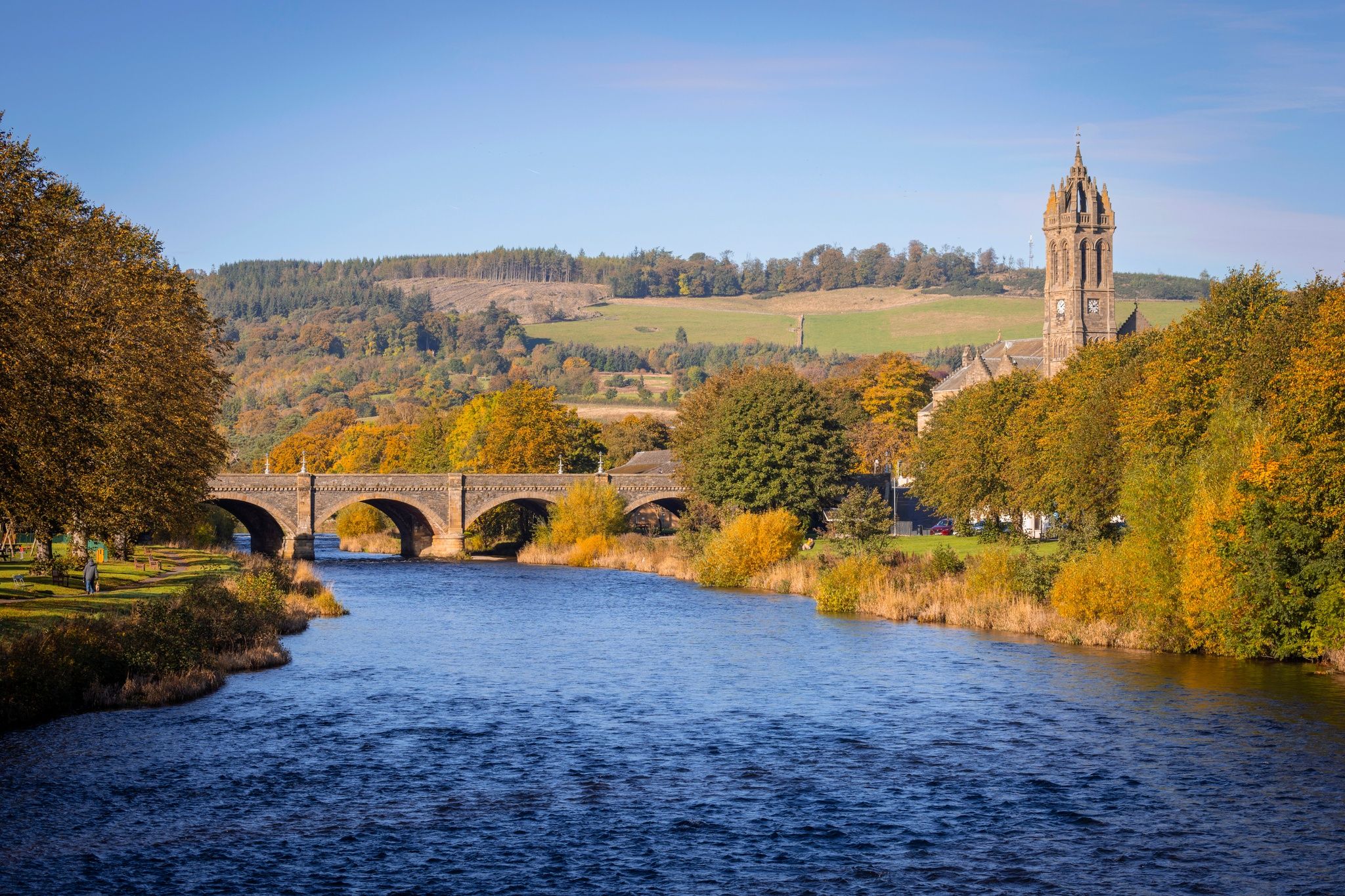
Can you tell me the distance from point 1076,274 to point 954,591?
9367 cm

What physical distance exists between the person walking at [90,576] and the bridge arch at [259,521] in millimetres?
42914

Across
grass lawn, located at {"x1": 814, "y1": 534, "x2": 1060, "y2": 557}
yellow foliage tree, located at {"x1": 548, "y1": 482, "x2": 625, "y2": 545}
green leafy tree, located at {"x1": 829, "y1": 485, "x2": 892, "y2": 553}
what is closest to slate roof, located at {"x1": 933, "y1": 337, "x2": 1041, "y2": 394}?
grass lawn, located at {"x1": 814, "y1": 534, "x2": 1060, "y2": 557}

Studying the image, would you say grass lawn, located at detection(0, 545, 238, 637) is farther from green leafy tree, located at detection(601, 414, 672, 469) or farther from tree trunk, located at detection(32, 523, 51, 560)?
green leafy tree, located at detection(601, 414, 672, 469)

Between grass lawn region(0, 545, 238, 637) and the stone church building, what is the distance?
3702 inches

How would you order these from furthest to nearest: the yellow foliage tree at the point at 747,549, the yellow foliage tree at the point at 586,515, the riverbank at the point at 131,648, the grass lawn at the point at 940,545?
the yellow foliage tree at the point at 586,515 < the yellow foliage tree at the point at 747,549 < the grass lawn at the point at 940,545 < the riverbank at the point at 131,648

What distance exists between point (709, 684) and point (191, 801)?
1638cm

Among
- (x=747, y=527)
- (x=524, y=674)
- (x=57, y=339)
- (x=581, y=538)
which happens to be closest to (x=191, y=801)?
(x=57, y=339)

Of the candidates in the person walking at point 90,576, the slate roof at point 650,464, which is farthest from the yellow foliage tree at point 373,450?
the person walking at point 90,576

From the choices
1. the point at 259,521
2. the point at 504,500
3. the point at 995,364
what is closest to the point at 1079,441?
the point at 504,500

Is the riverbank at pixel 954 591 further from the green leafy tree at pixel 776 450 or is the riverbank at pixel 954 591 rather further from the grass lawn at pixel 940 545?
the green leafy tree at pixel 776 450

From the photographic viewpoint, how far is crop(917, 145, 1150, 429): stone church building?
13588cm

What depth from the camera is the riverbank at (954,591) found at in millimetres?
43000

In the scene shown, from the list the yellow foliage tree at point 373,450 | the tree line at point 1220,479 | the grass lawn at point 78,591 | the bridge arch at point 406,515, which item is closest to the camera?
the grass lawn at point 78,591

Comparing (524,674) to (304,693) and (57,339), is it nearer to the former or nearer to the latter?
(304,693)
